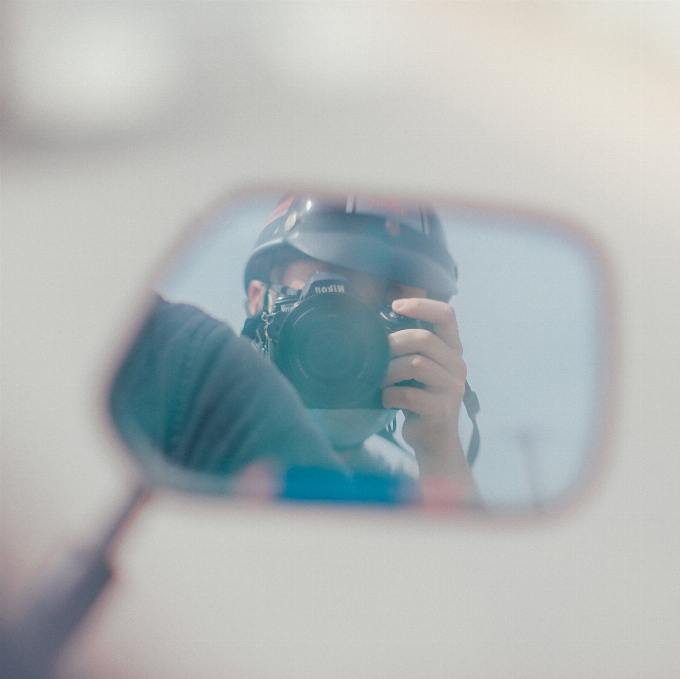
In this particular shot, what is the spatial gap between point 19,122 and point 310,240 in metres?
0.83

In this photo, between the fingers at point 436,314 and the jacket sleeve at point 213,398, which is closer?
the jacket sleeve at point 213,398

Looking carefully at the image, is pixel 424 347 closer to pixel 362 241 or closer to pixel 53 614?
pixel 362 241

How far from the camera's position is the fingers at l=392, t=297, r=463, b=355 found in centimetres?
99

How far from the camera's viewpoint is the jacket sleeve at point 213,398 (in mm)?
847

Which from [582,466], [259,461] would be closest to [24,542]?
[259,461]

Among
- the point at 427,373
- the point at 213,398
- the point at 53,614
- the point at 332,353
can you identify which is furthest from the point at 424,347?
the point at 53,614

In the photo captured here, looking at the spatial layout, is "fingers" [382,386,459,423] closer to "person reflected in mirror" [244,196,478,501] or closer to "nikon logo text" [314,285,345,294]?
"person reflected in mirror" [244,196,478,501]

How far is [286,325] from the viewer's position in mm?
937

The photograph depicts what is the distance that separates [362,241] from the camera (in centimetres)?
102

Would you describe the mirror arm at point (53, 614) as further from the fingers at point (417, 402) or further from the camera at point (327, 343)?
the fingers at point (417, 402)

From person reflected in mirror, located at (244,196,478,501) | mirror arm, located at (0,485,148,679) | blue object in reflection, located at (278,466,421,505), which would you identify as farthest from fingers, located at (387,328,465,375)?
mirror arm, located at (0,485,148,679)

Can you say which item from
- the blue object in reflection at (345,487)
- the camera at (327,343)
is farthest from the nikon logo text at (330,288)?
the blue object in reflection at (345,487)

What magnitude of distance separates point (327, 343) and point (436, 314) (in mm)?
182

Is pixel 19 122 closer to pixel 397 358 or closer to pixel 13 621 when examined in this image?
pixel 397 358
